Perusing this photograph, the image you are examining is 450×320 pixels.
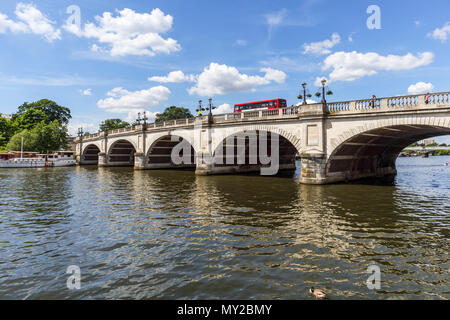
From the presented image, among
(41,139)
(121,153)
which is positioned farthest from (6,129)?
(121,153)

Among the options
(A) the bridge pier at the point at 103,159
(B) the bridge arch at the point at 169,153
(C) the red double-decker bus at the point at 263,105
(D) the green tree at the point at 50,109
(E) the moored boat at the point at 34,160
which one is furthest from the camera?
(D) the green tree at the point at 50,109

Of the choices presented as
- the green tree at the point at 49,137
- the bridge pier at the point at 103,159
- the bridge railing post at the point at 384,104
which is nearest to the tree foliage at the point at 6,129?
the green tree at the point at 49,137

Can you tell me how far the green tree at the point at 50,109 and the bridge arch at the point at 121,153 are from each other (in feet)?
152

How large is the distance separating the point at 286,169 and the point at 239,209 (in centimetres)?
3301

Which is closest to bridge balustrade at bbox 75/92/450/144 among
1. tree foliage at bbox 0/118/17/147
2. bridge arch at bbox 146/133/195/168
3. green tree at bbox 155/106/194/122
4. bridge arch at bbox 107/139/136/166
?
bridge arch at bbox 146/133/195/168

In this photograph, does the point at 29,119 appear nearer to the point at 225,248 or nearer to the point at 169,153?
the point at 169,153

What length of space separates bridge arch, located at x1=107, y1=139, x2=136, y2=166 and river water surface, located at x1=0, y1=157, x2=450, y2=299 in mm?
47993

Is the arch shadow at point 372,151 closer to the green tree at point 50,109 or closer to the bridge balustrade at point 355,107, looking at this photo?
the bridge balustrade at point 355,107

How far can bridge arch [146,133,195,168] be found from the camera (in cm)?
5058

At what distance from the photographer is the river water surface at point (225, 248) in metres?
7.03

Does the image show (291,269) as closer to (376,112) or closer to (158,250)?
(158,250)

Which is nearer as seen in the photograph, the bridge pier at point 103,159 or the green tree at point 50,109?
the bridge pier at point 103,159

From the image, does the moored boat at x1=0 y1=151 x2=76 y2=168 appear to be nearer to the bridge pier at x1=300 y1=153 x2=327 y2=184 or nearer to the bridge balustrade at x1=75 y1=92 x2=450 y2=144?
the bridge balustrade at x1=75 y1=92 x2=450 y2=144
